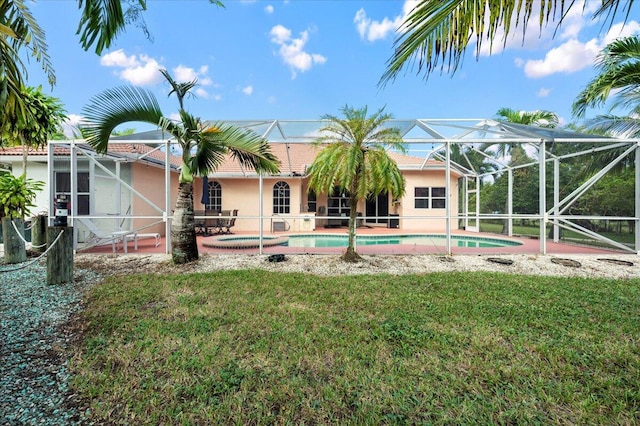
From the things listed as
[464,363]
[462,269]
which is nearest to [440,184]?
[462,269]

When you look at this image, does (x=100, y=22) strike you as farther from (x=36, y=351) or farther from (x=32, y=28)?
(x=36, y=351)

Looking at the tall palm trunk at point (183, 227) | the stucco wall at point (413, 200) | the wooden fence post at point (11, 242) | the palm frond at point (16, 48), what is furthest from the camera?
the stucco wall at point (413, 200)

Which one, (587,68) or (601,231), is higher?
(587,68)

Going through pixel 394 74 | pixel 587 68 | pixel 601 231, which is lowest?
pixel 601 231

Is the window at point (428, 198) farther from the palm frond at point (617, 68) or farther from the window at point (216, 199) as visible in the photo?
the window at point (216, 199)

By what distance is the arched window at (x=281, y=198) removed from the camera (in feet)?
54.4

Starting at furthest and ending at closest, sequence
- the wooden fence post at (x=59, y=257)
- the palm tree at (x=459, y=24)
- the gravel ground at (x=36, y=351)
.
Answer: the wooden fence post at (x=59, y=257)
the gravel ground at (x=36, y=351)
the palm tree at (x=459, y=24)

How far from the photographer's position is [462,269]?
281 inches

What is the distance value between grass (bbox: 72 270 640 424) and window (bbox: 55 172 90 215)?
26.3 ft

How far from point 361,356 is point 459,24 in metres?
3.07

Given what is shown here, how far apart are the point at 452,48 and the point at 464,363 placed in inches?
117

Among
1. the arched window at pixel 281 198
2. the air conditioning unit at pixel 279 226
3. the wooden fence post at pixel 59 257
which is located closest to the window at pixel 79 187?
the wooden fence post at pixel 59 257

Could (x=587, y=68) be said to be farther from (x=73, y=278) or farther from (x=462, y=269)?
(x=73, y=278)

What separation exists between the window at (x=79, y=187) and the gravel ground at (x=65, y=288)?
152 inches
